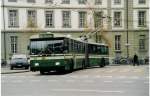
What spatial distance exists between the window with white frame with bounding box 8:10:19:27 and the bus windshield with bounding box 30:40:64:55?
41.8 meters

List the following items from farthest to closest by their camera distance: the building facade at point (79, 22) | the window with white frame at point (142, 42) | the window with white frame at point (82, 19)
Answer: the window with white frame at point (142, 42) < the window with white frame at point (82, 19) < the building facade at point (79, 22)

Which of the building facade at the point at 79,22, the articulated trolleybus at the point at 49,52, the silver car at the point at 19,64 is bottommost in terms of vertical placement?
the silver car at the point at 19,64

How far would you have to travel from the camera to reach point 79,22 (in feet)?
258

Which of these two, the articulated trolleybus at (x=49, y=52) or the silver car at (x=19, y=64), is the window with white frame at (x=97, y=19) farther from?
the articulated trolleybus at (x=49, y=52)

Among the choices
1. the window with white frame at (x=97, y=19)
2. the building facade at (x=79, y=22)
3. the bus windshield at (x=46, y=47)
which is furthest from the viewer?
the building facade at (x=79, y=22)

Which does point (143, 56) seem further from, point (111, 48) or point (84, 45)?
point (84, 45)

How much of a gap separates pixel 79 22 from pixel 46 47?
147 feet

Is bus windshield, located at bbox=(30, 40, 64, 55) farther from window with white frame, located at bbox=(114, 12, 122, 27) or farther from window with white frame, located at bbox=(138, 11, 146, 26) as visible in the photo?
window with white frame, located at bbox=(138, 11, 146, 26)

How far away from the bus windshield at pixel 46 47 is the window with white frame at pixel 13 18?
137ft

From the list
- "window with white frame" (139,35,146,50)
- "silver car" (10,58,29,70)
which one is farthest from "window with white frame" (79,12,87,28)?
"silver car" (10,58,29,70)

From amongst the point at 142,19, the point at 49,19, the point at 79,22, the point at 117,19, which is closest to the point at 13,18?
the point at 49,19

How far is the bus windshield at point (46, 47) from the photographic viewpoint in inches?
1341

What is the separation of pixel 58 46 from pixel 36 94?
52.6ft

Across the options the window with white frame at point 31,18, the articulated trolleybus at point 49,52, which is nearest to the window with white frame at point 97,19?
the window with white frame at point 31,18
